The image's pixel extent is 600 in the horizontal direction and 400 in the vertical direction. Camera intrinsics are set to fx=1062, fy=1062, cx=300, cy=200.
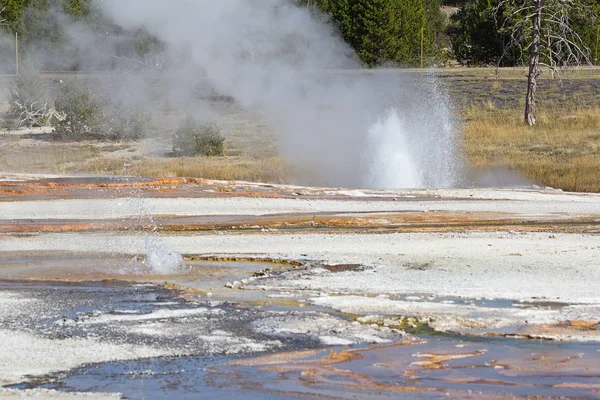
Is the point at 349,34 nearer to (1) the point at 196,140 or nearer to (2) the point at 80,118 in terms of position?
(1) the point at 196,140

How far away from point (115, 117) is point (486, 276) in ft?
82.3

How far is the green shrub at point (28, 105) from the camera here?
124 ft

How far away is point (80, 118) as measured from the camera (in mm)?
36562

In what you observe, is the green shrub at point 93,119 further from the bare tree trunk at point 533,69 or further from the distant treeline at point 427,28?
the bare tree trunk at point 533,69

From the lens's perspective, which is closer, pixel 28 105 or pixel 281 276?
pixel 281 276

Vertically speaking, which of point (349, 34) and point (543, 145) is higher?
point (349, 34)

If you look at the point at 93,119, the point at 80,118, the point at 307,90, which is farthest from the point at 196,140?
the point at 80,118

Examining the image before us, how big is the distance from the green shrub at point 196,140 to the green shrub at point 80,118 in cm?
419

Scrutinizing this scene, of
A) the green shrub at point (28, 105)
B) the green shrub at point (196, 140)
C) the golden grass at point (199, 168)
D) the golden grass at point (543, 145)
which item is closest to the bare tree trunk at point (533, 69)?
A: the golden grass at point (543, 145)

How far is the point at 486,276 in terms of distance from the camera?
13.2m

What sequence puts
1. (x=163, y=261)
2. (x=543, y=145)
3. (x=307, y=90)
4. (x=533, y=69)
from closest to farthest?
1. (x=163, y=261)
2. (x=543, y=145)
3. (x=307, y=90)
4. (x=533, y=69)

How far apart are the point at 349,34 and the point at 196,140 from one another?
824cm

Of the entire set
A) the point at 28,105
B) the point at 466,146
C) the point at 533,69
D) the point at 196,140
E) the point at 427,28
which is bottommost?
the point at 466,146

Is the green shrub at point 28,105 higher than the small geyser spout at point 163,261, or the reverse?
the green shrub at point 28,105
